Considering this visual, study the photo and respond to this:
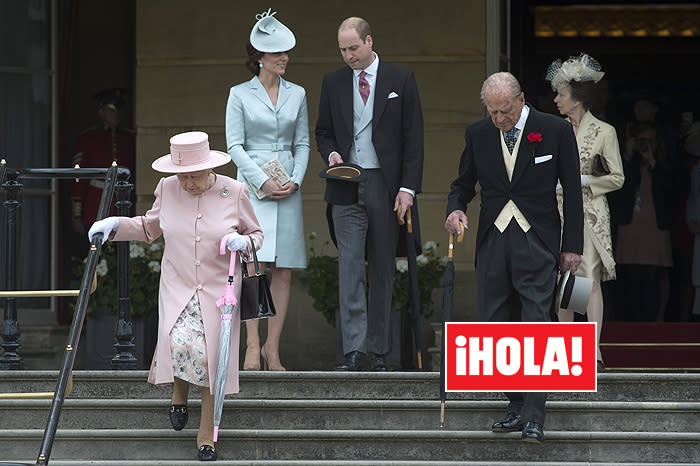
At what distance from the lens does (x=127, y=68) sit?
12.9 m

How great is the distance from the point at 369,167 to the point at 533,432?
2.07 m

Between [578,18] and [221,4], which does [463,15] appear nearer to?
[221,4]

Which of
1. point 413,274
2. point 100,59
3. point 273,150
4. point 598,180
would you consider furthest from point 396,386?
point 100,59

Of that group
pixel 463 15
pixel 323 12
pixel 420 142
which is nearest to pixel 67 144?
pixel 323 12

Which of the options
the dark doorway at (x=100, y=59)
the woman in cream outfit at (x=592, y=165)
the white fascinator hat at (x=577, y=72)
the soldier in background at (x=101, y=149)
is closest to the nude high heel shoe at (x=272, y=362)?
the woman in cream outfit at (x=592, y=165)

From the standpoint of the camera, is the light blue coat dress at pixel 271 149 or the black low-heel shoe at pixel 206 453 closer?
the black low-heel shoe at pixel 206 453

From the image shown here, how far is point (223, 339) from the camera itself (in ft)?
20.9

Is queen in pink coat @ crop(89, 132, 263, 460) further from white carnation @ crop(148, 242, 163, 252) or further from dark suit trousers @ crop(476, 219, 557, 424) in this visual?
white carnation @ crop(148, 242, 163, 252)

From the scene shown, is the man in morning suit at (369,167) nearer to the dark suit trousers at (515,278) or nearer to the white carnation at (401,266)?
the dark suit trousers at (515,278)

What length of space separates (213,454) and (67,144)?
212 inches

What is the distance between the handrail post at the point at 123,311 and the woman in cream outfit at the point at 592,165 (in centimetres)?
259

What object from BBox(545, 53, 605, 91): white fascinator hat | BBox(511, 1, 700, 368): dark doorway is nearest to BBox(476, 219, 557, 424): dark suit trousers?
BBox(545, 53, 605, 91): white fascinator hat

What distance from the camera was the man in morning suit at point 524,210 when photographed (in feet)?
21.3

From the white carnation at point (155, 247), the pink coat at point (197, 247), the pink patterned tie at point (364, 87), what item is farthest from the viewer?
the white carnation at point (155, 247)
